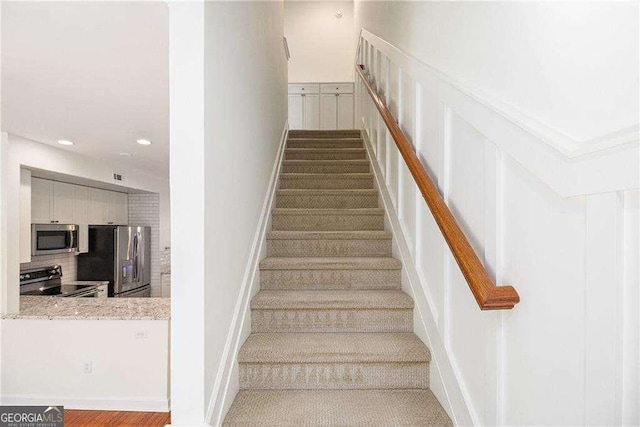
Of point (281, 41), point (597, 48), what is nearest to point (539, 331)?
point (597, 48)

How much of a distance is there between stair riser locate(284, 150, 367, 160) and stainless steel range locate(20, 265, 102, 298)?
11.1 ft

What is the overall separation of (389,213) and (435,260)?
96 centimetres

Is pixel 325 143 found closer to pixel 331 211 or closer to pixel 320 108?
pixel 331 211

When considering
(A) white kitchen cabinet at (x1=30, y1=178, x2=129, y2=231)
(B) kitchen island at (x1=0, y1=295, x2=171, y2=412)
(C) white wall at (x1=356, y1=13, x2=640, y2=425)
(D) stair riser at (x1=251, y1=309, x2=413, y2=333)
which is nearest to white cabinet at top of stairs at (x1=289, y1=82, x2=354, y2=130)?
(A) white kitchen cabinet at (x1=30, y1=178, x2=129, y2=231)

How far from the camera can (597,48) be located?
810 millimetres

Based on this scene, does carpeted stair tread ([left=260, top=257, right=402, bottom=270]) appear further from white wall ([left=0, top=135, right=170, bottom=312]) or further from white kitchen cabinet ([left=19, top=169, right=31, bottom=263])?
white kitchen cabinet ([left=19, top=169, right=31, bottom=263])

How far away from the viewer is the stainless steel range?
437 centimetres

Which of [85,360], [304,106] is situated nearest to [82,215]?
[85,360]

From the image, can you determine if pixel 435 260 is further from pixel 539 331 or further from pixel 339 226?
pixel 339 226

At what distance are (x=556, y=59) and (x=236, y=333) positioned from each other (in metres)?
1.61

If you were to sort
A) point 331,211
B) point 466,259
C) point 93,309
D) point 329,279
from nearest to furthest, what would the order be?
point 466,259 → point 329,279 → point 331,211 → point 93,309

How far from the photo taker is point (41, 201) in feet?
15.3

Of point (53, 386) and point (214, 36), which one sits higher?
point (214, 36)

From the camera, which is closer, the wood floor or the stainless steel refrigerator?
the wood floor
